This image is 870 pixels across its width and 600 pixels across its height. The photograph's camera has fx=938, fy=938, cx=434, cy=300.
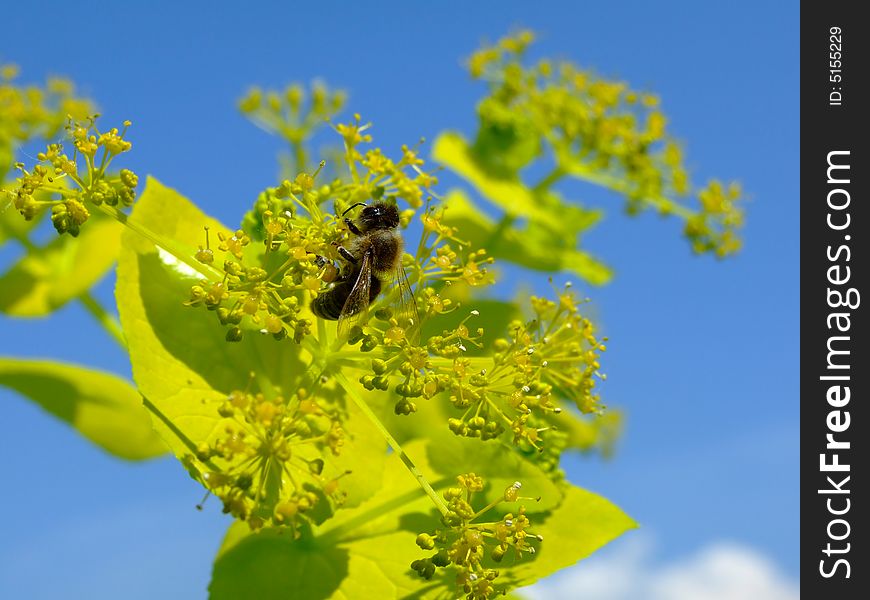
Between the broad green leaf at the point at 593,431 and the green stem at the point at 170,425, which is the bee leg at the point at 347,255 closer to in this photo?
the green stem at the point at 170,425

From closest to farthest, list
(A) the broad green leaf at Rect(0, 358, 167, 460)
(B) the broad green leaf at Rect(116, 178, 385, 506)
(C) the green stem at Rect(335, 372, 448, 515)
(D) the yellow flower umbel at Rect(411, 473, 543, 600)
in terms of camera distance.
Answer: (D) the yellow flower umbel at Rect(411, 473, 543, 600) < (C) the green stem at Rect(335, 372, 448, 515) < (B) the broad green leaf at Rect(116, 178, 385, 506) < (A) the broad green leaf at Rect(0, 358, 167, 460)

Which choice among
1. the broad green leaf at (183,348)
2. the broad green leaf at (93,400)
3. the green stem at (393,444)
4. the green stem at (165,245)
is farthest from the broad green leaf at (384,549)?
the broad green leaf at (93,400)

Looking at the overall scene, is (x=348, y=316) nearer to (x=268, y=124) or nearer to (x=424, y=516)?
(x=424, y=516)

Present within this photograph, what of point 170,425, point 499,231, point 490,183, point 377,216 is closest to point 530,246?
point 499,231

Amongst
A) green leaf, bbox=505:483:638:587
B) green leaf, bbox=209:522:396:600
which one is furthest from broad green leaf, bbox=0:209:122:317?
green leaf, bbox=505:483:638:587

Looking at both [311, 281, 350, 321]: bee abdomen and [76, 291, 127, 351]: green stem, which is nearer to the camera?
[311, 281, 350, 321]: bee abdomen

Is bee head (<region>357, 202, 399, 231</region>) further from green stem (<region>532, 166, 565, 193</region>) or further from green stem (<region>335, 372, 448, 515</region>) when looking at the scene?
green stem (<region>532, 166, 565, 193</region>)

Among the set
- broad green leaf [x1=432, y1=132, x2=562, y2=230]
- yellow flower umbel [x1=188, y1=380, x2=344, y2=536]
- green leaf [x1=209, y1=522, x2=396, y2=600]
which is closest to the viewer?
yellow flower umbel [x1=188, y1=380, x2=344, y2=536]
